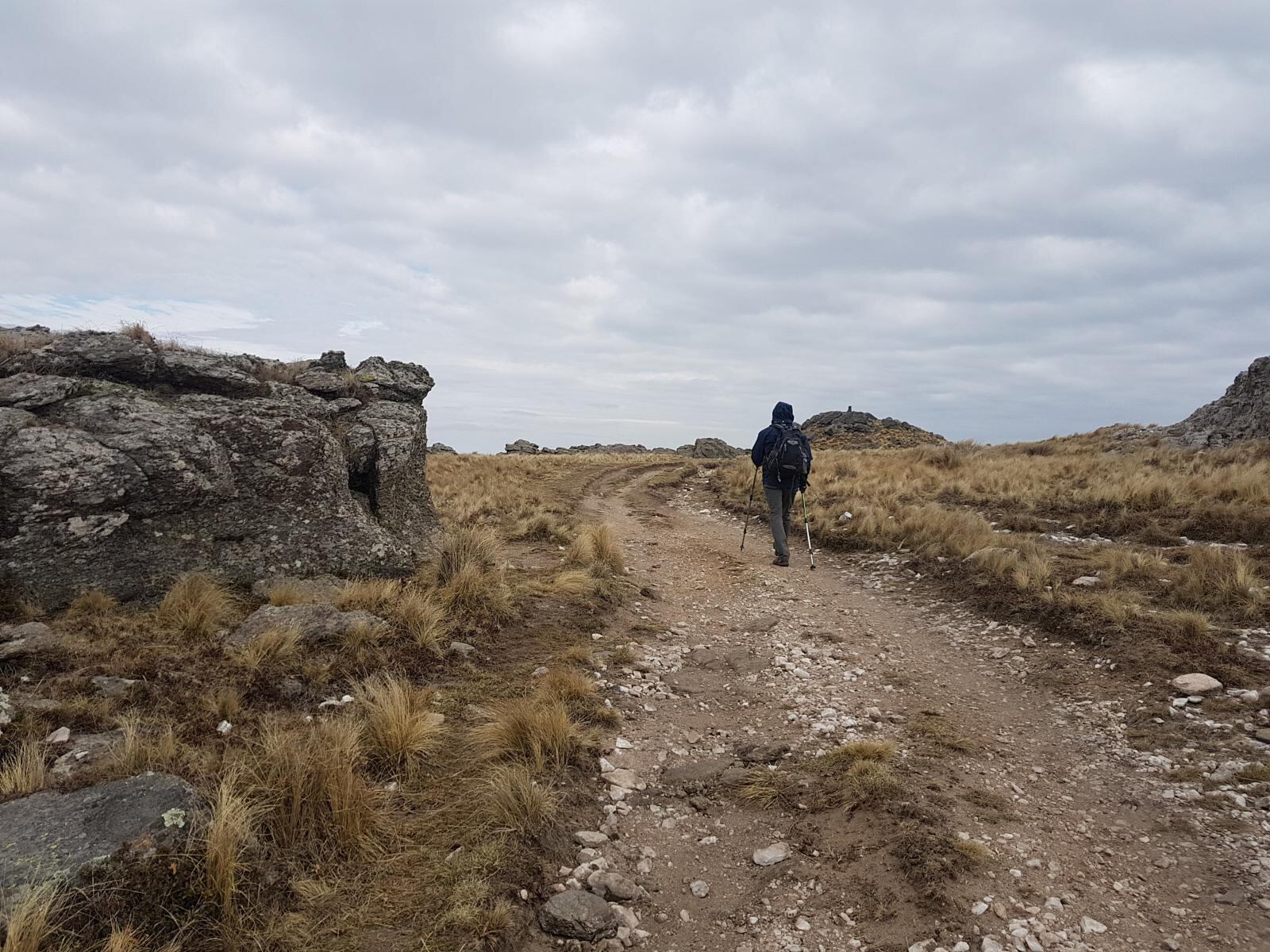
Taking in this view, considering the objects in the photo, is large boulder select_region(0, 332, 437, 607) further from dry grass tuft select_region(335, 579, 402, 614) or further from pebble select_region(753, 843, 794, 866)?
pebble select_region(753, 843, 794, 866)

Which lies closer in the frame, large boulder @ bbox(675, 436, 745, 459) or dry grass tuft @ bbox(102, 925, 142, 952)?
dry grass tuft @ bbox(102, 925, 142, 952)

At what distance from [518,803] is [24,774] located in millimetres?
3031

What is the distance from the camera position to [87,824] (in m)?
3.57

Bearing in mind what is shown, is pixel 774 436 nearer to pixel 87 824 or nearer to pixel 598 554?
pixel 598 554

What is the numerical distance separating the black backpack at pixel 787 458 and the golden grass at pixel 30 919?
11867 mm

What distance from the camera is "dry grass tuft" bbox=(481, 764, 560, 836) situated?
14.1ft

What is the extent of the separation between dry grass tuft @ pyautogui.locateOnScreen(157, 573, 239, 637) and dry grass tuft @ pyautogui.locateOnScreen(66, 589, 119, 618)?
443mm

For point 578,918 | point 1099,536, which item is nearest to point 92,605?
point 578,918

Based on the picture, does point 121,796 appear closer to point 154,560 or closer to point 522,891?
point 522,891

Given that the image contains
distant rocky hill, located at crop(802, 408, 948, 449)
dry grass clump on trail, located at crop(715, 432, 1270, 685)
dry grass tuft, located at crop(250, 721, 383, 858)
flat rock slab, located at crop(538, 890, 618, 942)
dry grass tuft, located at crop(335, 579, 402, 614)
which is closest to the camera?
flat rock slab, located at crop(538, 890, 618, 942)

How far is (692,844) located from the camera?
4.56 meters

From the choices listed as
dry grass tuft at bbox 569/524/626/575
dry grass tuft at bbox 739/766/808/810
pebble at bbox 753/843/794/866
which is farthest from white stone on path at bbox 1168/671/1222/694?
dry grass tuft at bbox 569/524/626/575

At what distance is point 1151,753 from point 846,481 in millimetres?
16671

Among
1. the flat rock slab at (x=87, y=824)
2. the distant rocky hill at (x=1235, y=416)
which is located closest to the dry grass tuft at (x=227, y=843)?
the flat rock slab at (x=87, y=824)
